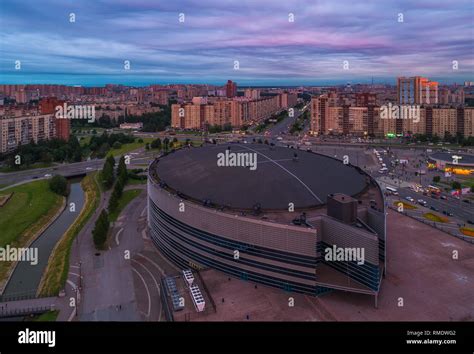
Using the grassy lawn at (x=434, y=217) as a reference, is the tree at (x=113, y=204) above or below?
above

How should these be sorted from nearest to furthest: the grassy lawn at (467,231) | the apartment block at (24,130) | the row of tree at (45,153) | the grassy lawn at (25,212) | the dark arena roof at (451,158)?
the grassy lawn at (467,231) → the grassy lawn at (25,212) → the dark arena roof at (451,158) → the row of tree at (45,153) → the apartment block at (24,130)

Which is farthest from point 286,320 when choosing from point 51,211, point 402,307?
point 51,211

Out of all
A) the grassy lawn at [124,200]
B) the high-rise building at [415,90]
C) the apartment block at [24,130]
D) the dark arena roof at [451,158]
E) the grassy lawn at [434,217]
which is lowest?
the grassy lawn at [434,217]

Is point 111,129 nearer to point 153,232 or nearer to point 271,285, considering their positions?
point 153,232

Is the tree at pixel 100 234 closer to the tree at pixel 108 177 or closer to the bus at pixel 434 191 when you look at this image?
the tree at pixel 108 177

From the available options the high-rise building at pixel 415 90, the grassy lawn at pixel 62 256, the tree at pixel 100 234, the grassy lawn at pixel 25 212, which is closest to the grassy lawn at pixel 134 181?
the grassy lawn at pixel 62 256

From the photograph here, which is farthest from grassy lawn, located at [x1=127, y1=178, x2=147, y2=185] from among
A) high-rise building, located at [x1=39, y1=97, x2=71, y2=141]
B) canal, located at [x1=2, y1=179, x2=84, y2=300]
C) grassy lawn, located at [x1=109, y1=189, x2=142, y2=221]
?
high-rise building, located at [x1=39, y1=97, x2=71, y2=141]

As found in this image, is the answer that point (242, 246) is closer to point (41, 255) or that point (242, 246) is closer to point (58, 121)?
point (41, 255)
